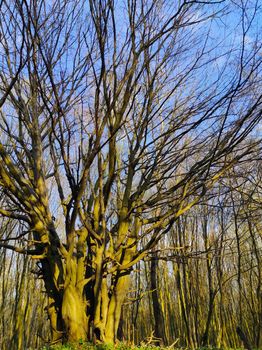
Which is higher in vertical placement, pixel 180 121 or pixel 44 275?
pixel 180 121

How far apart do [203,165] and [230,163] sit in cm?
42

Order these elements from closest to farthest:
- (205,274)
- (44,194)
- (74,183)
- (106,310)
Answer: (74,183)
(106,310)
(44,194)
(205,274)

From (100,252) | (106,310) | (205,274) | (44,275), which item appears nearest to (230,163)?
(100,252)

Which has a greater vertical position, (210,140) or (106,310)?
(210,140)

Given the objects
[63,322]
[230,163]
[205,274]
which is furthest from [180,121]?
[205,274]

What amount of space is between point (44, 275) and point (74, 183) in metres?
1.39

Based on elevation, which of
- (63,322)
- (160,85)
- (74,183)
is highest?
(160,85)

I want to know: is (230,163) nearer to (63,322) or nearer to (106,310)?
(106,310)

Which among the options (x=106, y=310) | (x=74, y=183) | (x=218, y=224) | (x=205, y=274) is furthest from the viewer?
(x=205, y=274)

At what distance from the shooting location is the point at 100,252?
4.32m

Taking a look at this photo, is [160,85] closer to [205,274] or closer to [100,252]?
[100,252]

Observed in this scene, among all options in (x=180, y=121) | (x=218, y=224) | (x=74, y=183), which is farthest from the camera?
(x=218, y=224)

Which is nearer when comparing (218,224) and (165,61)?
(165,61)

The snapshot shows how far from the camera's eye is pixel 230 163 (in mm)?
4727
